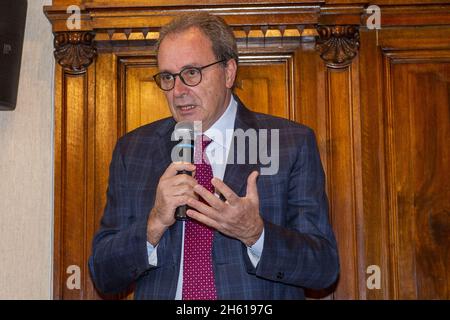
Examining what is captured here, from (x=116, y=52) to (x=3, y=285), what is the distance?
1055 millimetres

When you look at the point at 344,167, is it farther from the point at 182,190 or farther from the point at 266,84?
the point at 182,190

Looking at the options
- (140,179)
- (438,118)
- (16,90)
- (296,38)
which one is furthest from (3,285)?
(438,118)

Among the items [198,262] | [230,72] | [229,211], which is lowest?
[198,262]

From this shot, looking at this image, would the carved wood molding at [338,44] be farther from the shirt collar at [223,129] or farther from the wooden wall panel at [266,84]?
the shirt collar at [223,129]

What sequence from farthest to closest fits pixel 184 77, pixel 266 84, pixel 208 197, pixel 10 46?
pixel 266 84 < pixel 10 46 < pixel 184 77 < pixel 208 197

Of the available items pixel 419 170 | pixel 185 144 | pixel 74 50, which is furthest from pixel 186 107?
pixel 419 170

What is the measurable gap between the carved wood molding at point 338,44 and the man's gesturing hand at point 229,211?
1.11 metres

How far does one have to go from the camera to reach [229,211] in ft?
5.70

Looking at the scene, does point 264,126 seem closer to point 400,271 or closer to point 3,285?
point 400,271

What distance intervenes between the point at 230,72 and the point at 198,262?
2.06 ft

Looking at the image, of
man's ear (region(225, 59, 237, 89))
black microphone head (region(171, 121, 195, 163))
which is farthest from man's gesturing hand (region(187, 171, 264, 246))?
man's ear (region(225, 59, 237, 89))

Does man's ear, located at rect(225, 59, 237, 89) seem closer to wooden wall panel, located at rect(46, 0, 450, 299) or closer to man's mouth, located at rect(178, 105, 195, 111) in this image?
man's mouth, located at rect(178, 105, 195, 111)

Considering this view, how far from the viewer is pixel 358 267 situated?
8.91 feet
